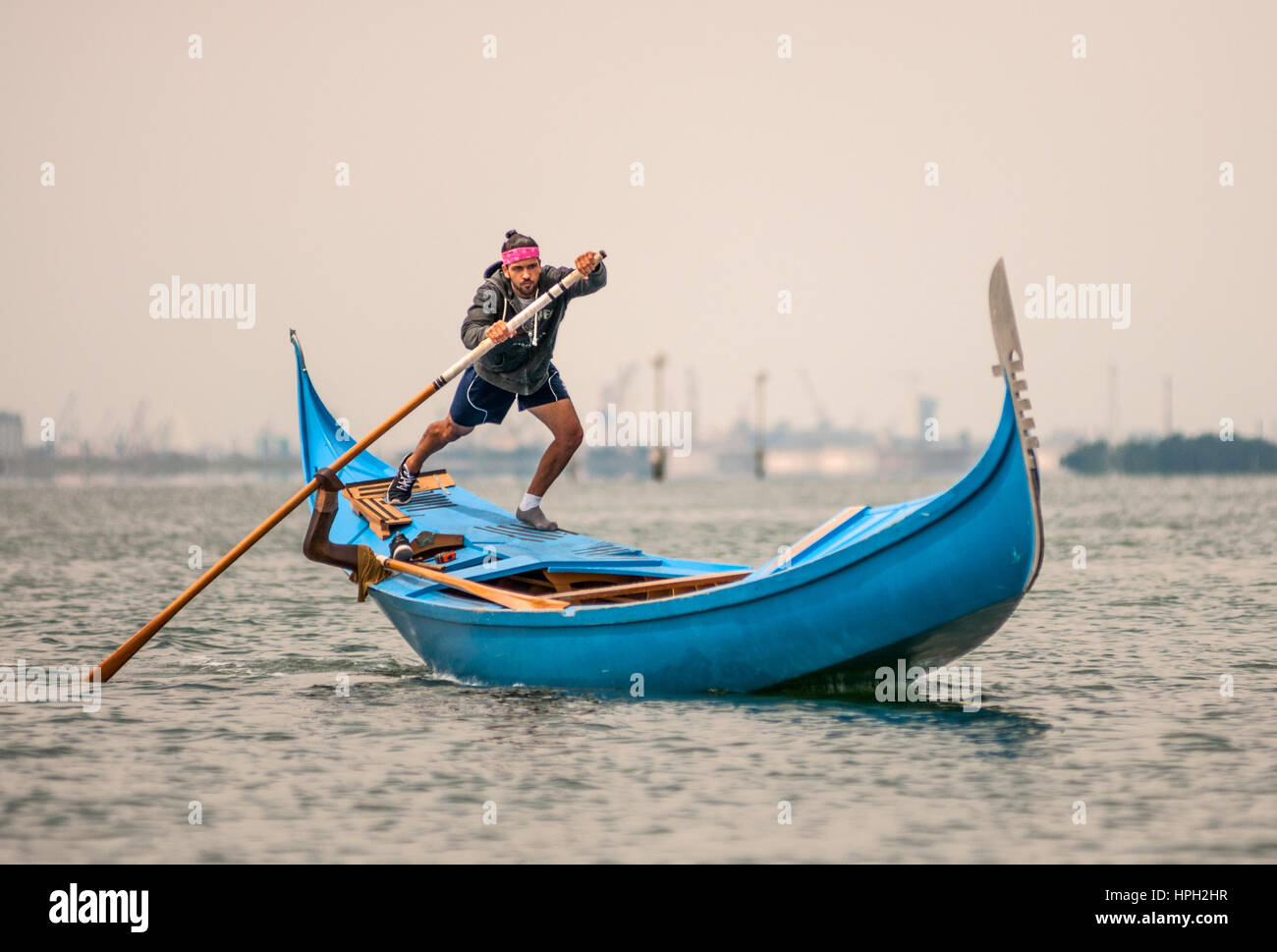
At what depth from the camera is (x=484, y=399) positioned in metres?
13.8

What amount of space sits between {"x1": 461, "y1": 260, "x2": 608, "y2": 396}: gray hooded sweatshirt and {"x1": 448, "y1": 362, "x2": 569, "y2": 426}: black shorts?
15 centimetres


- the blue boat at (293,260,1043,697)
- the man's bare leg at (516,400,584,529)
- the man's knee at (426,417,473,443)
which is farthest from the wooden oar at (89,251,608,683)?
the man's bare leg at (516,400,584,529)

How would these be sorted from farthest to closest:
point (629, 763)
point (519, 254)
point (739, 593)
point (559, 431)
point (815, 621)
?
Answer: point (559, 431), point (519, 254), point (739, 593), point (815, 621), point (629, 763)

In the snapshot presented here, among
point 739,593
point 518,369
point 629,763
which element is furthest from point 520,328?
point 629,763

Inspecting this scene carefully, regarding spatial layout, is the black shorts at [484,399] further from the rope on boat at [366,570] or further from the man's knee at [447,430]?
the rope on boat at [366,570]

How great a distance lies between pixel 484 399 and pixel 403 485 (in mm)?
1591

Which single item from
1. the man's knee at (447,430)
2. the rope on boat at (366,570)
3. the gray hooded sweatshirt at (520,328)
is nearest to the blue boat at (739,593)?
the rope on boat at (366,570)

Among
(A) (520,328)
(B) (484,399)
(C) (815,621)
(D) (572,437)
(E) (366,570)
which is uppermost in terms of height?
(A) (520,328)

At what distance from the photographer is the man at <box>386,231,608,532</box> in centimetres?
1298

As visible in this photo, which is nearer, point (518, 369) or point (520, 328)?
point (520, 328)

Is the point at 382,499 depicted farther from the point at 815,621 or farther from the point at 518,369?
the point at 815,621

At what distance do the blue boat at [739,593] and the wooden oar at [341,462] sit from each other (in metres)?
0.52

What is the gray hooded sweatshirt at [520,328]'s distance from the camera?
1299cm
